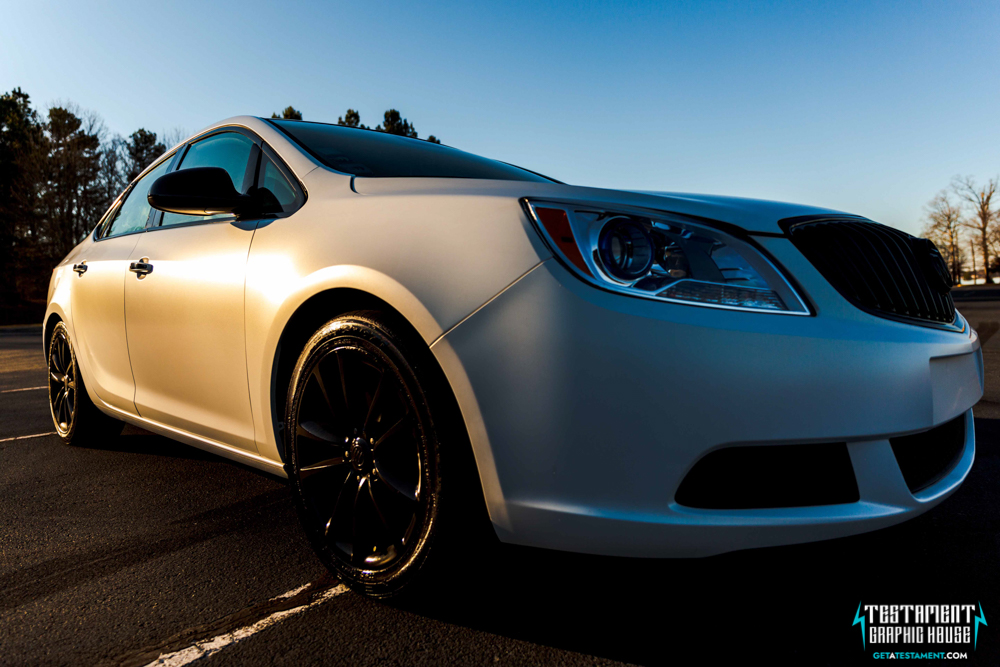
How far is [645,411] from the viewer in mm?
1407

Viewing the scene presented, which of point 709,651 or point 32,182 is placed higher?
point 32,182

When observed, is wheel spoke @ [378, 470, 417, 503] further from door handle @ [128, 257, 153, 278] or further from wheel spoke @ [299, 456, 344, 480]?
door handle @ [128, 257, 153, 278]

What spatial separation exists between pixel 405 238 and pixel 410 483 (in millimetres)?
650

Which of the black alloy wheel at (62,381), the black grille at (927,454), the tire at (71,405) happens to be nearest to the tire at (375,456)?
the black grille at (927,454)

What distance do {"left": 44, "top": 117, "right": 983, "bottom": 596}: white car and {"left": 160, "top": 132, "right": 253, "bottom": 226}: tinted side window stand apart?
23.1 inches

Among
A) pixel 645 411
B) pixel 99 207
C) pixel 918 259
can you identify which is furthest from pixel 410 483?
pixel 99 207

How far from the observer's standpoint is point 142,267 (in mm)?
2809

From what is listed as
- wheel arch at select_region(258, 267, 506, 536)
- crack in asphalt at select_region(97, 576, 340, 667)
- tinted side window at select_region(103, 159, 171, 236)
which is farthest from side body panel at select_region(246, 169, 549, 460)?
tinted side window at select_region(103, 159, 171, 236)

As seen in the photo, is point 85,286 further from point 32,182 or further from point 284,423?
point 32,182

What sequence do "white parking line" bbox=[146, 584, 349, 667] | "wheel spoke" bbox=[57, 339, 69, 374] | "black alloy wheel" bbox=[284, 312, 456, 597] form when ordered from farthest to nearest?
"wheel spoke" bbox=[57, 339, 69, 374]
"black alloy wheel" bbox=[284, 312, 456, 597]
"white parking line" bbox=[146, 584, 349, 667]

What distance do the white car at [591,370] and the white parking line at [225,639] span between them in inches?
4.9

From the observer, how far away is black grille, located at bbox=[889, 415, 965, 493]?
1.59 meters

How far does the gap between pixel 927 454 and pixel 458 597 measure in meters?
1.29

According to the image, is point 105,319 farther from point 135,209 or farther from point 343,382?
point 343,382
